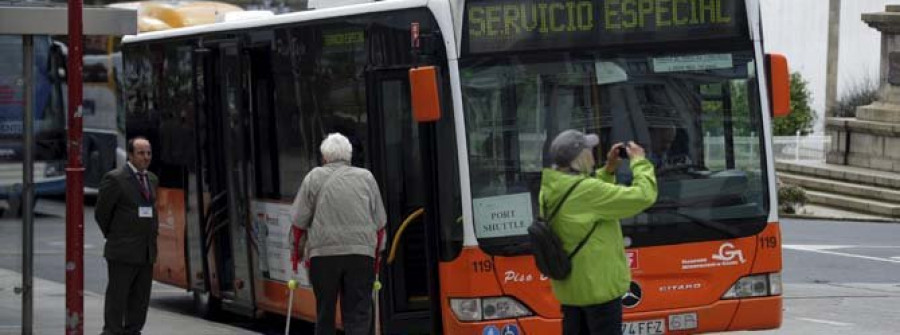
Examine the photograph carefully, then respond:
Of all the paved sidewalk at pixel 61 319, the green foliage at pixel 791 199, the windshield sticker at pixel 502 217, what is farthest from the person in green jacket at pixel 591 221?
the green foliage at pixel 791 199

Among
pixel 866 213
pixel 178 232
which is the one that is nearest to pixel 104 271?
pixel 178 232

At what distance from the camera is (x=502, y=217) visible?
34.7ft

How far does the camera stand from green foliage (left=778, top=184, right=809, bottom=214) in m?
28.8

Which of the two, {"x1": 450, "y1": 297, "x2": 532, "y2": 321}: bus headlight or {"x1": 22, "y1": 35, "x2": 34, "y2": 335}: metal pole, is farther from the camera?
{"x1": 22, "y1": 35, "x2": 34, "y2": 335}: metal pole

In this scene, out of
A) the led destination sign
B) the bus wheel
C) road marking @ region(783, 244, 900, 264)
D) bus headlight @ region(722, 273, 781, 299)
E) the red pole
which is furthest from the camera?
road marking @ region(783, 244, 900, 264)

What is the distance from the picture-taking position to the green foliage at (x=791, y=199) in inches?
1134

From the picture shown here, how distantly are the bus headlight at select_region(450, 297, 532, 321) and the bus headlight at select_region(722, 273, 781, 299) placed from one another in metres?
1.34

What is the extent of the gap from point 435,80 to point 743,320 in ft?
8.30

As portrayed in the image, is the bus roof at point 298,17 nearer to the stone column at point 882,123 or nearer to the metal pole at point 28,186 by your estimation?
the metal pole at point 28,186

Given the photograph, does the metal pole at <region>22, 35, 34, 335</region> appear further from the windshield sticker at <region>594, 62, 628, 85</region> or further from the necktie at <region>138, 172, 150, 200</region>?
the windshield sticker at <region>594, 62, 628, 85</region>

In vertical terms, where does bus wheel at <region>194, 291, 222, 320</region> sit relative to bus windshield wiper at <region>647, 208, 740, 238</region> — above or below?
below

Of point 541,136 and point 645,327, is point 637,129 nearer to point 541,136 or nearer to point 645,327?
point 541,136

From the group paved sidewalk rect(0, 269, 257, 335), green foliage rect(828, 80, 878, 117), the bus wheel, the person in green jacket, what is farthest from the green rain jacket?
green foliage rect(828, 80, 878, 117)

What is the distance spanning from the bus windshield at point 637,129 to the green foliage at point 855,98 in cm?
2242
